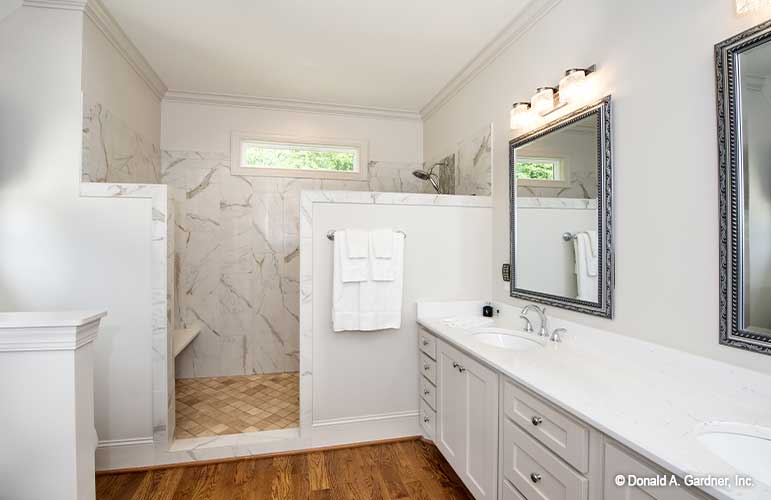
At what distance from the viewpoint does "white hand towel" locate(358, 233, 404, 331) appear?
2383mm

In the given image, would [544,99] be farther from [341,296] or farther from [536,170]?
[341,296]

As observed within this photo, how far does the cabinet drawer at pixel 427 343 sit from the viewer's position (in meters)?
2.29

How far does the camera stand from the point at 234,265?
3.54 meters

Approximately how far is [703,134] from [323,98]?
2.93m

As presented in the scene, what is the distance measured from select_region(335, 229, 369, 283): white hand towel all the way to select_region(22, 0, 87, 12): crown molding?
6.20 feet

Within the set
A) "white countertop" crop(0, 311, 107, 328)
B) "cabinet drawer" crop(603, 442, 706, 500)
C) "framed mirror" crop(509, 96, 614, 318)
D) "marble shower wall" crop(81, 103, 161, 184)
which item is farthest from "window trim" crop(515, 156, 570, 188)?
"marble shower wall" crop(81, 103, 161, 184)

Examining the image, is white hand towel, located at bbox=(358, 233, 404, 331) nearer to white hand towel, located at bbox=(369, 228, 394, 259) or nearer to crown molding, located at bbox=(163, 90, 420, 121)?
white hand towel, located at bbox=(369, 228, 394, 259)

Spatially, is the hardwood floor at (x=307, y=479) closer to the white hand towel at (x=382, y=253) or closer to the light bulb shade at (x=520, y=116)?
the white hand towel at (x=382, y=253)

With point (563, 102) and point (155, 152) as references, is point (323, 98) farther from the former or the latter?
point (563, 102)

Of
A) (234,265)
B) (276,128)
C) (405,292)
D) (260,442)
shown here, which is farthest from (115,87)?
(260,442)

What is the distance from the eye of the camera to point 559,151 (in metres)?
Answer: 1.97

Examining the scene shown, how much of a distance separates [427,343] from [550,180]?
3.95 feet

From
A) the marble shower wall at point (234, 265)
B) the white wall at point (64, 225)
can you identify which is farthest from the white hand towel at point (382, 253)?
the marble shower wall at point (234, 265)

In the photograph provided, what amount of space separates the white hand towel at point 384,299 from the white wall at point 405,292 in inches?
4.2
